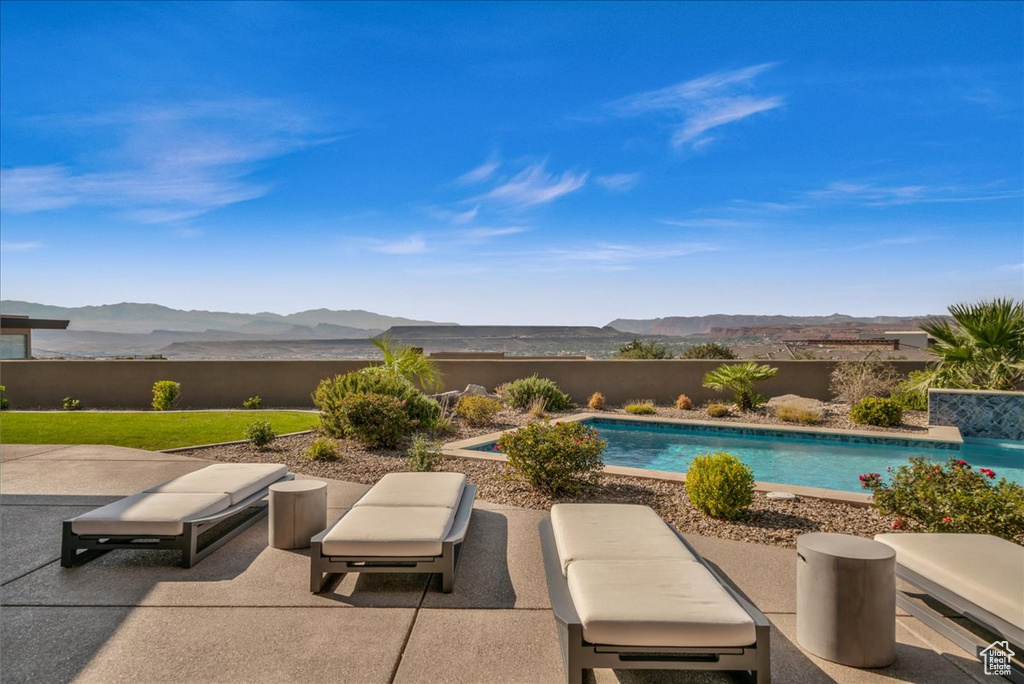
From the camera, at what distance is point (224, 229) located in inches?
1077

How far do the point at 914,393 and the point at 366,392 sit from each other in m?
12.9

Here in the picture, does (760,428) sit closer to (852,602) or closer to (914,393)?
(914,393)

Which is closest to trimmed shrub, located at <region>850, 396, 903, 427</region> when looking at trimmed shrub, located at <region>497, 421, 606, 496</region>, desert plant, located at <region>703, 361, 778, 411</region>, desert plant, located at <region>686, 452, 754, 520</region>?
desert plant, located at <region>703, 361, 778, 411</region>

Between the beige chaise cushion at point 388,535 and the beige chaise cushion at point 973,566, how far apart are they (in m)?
3.03

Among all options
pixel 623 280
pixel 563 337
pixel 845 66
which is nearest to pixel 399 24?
pixel 845 66

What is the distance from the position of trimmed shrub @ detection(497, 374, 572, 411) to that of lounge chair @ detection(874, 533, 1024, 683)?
10.5m

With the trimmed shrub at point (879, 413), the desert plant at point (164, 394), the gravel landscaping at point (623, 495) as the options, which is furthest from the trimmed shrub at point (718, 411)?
the desert plant at point (164, 394)

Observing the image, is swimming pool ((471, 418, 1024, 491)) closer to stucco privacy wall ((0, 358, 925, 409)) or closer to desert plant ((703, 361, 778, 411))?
desert plant ((703, 361, 778, 411))

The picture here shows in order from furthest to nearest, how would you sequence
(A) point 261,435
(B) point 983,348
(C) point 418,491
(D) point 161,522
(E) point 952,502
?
(B) point 983,348 → (A) point 261,435 → (C) point 418,491 → (E) point 952,502 → (D) point 161,522

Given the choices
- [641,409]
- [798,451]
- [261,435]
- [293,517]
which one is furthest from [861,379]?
[293,517]

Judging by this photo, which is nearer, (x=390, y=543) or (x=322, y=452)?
(x=390, y=543)

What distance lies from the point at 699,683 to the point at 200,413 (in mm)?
13810

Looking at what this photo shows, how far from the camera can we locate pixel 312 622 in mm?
3492

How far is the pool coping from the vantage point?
6199mm
